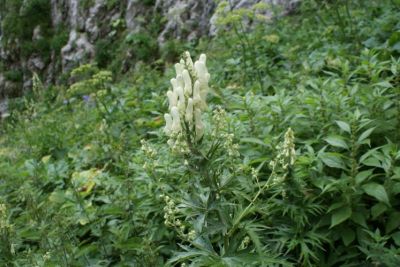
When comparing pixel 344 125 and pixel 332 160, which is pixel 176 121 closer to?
pixel 332 160

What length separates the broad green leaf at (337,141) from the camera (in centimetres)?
265

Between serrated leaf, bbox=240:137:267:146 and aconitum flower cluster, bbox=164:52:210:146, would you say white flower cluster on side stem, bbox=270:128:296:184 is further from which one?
serrated leaf, bbox=240:137:267:146

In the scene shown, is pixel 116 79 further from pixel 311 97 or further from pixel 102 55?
pixel 311 97

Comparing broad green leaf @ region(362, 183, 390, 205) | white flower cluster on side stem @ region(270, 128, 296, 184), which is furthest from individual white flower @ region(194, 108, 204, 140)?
broad green leaf @ region(362, 183, 390, 205)

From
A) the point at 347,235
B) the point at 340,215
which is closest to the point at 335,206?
the point at 340,215

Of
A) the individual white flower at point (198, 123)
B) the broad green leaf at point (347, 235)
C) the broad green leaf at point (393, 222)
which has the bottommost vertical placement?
the broad green leaf at point (347, 235)

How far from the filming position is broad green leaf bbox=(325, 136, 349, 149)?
2.65m

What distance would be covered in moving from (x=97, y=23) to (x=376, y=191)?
12372 mm

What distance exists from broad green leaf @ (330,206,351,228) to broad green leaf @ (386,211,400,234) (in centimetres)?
23

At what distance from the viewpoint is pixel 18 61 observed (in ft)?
51.9

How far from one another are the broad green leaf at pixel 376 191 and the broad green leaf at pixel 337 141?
0.29 meters

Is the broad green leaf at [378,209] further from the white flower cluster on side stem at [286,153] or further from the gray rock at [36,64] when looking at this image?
the gray rock at [36,64]

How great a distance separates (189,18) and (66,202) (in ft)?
Result: 25.5

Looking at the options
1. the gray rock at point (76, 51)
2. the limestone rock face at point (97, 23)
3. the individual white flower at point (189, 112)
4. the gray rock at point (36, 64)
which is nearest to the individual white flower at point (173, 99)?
the individual white flower at point (189, 112)
